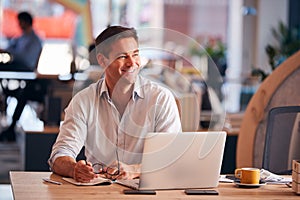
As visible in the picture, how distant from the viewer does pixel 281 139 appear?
12.3 ft

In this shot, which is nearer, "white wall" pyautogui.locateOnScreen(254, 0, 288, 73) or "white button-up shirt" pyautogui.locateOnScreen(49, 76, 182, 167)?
"white button-up shirt" pyautogui.locateOnScreen(49, 76, 182, 167)

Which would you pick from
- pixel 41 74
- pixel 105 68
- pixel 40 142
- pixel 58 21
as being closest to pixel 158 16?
pixel 58 21

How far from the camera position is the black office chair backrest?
367 cm

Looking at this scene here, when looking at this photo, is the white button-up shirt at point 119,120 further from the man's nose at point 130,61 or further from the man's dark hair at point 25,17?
the man's dark hair at point 25,17

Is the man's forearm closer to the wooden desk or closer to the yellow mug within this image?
the wooden desk

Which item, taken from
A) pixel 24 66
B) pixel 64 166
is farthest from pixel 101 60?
pixel 24 66

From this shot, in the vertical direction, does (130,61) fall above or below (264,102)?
above

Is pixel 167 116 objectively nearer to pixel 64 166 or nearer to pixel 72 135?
pixel 72 135

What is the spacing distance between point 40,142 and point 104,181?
2846 millimetres

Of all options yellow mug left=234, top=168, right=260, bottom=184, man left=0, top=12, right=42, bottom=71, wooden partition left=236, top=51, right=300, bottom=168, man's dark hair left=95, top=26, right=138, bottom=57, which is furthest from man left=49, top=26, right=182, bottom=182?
man left=0, top=12, right=42, bottom=71

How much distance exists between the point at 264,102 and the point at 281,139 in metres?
0.95

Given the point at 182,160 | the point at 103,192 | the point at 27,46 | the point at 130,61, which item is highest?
the point at 27,46

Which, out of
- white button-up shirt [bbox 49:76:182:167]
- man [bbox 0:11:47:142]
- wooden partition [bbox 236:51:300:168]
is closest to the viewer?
white button-up shirt [bbox 49:76:182:167]

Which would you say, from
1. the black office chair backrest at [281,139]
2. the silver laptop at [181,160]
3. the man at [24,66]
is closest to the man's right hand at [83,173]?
the silver laptop at [181,160]
